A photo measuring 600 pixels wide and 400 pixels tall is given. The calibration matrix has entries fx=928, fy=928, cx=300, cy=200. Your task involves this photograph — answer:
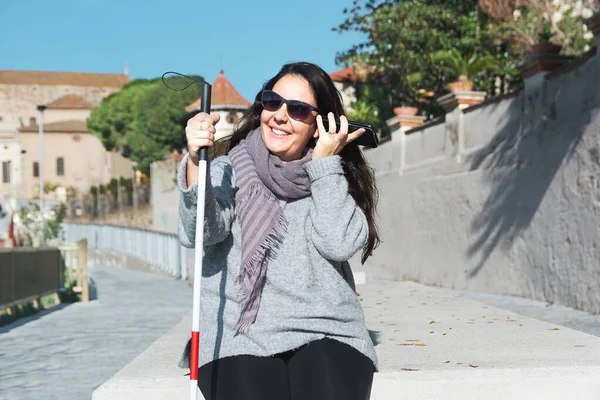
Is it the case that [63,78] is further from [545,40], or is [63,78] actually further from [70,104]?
[545,40]

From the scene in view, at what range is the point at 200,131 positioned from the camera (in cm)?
293

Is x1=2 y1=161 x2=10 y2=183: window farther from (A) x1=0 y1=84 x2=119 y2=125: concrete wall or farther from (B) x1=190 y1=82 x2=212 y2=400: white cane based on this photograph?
(B) x1=190 y1=82 x2=212 y2=400: white cane

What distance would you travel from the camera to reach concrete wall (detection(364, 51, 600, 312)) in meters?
10.3

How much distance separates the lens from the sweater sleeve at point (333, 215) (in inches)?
119

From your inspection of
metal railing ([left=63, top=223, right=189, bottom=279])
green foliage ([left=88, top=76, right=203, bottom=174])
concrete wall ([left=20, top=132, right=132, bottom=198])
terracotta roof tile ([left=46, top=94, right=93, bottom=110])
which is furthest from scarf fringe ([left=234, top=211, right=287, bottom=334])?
terracotta roof tile ([left=46, top=94, right=93, bottom=110])

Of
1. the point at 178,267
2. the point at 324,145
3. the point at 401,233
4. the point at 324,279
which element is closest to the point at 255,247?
the point at 324,279

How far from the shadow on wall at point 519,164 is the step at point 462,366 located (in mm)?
5319

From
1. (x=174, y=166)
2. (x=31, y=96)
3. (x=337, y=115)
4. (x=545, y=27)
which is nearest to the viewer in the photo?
(x=337, y=115)

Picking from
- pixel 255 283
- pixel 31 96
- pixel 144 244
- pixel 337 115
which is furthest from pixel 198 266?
pixel 31 96

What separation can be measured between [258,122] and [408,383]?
131cm

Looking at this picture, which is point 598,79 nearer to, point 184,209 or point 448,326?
point 448,326

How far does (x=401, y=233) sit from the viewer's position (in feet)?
58.2

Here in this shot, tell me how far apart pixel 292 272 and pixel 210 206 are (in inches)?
13.9

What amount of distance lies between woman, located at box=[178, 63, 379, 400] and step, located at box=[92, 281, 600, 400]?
0.88 metres
